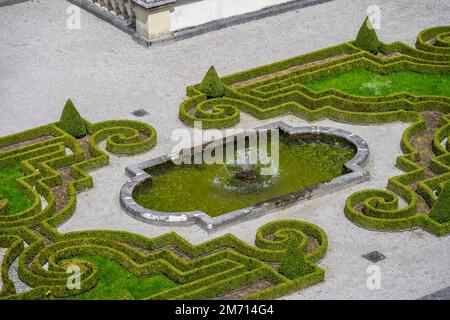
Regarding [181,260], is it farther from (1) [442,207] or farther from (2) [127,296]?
(1) [442,207]

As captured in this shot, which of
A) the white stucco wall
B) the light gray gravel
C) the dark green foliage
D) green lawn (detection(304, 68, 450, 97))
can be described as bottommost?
the light gray gravel

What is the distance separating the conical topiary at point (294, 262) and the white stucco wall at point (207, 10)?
1751 centimetres

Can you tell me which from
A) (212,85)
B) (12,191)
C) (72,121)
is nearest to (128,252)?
(12,191)

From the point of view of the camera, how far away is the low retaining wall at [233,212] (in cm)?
3238

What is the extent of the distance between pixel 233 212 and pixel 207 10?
1520 centimetres

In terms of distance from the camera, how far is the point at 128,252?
30812 millimetres

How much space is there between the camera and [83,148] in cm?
3681

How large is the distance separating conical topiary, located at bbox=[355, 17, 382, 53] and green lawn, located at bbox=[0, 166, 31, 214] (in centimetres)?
1570

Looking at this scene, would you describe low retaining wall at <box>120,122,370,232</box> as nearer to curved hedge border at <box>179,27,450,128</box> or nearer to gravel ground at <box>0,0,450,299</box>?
gravel ground at <box>0,0,450,299</box>

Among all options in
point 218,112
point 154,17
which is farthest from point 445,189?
point 154,17

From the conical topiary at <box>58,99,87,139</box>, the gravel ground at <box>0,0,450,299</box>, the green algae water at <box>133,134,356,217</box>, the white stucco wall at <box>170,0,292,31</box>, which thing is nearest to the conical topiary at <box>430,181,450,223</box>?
the gravel ground at <box>0,0,450,299</box>

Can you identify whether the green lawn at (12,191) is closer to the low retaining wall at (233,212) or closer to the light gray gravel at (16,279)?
the light gray gravel at (16,279)

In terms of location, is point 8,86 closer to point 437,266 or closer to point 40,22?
point 40,22

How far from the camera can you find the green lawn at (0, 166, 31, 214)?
3328 cm
